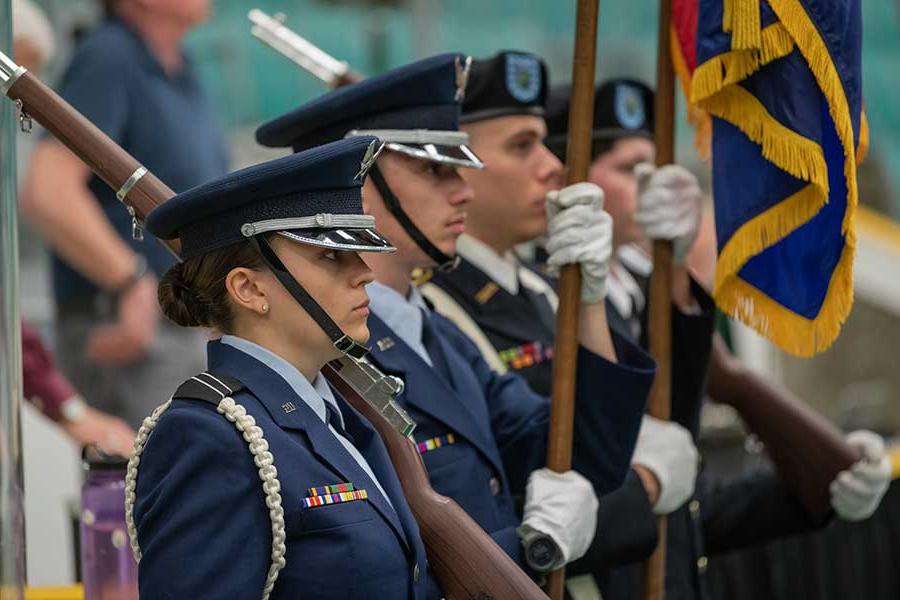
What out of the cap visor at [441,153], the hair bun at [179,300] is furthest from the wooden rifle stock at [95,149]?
the cap visor at [441,153]

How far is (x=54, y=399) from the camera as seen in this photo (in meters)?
4.27

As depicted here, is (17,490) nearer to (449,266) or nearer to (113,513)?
(113,513)

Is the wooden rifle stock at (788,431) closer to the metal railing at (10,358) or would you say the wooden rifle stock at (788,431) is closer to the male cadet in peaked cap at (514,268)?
the male cadet in peaked cap at (514,268)

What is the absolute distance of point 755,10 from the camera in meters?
3.27

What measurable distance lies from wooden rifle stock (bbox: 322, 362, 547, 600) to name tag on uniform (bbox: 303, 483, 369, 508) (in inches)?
10.8

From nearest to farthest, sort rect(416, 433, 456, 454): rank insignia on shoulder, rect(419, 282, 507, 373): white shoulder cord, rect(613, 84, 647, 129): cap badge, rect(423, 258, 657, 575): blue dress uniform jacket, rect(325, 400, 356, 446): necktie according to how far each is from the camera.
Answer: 1. rect(325, 400, 356, 446): necktie
2. rect(416, 433, 456, 454): rank insignia on shoulder
3. rect(423, 258, 657, 575): blue dress uniform jacket
4. rect(419, 282, 507, 373): white shoulder cord
5. rect(613, 84, 647, 129): cap badge

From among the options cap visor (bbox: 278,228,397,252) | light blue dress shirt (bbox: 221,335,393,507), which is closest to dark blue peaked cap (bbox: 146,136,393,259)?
cap visor (bbox: 278,228,397,252)

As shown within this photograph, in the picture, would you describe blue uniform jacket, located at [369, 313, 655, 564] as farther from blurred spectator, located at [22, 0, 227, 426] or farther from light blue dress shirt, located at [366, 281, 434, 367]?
blurred spectator, located at [22, 0, 227, 426]

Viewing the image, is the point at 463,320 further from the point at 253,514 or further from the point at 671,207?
the point at 253,514

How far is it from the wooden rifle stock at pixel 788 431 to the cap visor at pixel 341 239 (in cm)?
192

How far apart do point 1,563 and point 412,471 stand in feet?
2.32

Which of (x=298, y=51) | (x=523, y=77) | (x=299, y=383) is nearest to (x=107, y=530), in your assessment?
(x=299, y=383)

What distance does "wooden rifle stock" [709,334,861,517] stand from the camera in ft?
13.6

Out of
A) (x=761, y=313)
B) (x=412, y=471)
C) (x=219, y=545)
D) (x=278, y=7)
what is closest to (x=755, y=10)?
(x=761, y=313)
